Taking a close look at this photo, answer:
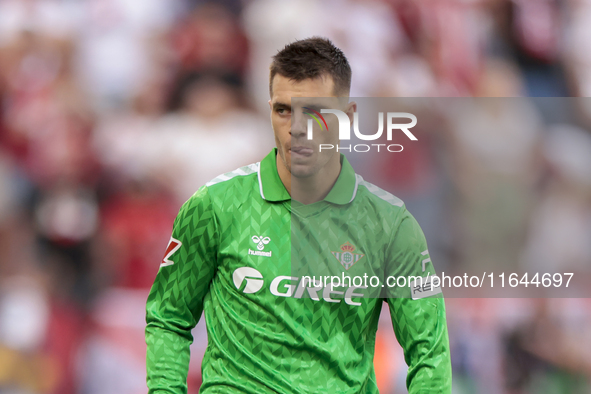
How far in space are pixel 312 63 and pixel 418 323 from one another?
80 centimetres

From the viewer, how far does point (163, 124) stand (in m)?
4.12

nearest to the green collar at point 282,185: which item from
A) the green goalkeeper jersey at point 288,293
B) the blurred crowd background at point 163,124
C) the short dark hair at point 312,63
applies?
the green goalkeeper jersey at point 288,293

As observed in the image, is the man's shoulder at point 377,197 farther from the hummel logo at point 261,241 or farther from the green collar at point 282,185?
the hummel logo at point 261,241

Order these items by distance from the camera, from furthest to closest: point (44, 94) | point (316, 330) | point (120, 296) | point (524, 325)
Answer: point (44, 94) → point (120, 296) → point (524, 325) → point (316, 330)

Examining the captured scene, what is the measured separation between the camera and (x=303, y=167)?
1885mm

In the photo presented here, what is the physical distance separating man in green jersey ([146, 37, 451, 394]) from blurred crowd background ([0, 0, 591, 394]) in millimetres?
1790

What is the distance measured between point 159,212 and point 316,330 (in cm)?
238

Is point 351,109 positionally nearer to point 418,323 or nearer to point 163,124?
point 418,323

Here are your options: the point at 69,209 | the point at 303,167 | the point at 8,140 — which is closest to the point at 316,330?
the point at 303,167

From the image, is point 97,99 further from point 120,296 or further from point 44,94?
point 120,296

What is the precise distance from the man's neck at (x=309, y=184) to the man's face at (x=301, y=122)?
2 centimetres

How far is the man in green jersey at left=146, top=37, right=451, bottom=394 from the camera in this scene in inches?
70.9

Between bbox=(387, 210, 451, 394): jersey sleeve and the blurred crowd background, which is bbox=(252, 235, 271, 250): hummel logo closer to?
bbox=(387, 210, 451, 394): jersey sleeve

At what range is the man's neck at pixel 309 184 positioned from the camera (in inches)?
75.7
